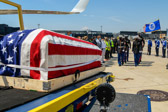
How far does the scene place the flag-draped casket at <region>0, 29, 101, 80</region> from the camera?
2234 millimetres

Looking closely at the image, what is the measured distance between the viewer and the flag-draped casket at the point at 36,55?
7.33 ft

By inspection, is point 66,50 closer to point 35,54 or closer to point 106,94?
point 35,54

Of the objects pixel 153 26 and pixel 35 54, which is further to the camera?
pixel 153 26

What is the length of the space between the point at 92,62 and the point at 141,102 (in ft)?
4.70

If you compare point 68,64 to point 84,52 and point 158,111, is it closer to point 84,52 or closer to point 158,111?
point 84,52

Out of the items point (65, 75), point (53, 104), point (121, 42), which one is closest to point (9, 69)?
point (65, 75)

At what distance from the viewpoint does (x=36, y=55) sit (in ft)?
7.34

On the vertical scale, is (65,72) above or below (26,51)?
below

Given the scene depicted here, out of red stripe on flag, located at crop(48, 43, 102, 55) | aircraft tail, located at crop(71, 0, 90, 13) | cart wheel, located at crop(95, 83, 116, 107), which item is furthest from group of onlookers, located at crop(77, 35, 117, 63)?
cart wheel, located at crop(95, 83, 116, 107)

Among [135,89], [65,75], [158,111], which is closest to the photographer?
[65,75]

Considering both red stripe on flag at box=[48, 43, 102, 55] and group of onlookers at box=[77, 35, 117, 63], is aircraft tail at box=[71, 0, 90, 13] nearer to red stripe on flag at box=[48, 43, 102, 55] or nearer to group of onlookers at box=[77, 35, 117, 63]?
red stripe on flag at box=[48, 43, 102, 55]

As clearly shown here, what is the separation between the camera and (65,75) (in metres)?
2.70

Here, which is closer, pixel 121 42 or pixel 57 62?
pixel 57 62

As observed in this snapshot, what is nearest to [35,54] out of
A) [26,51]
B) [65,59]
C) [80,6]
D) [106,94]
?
[26,51]
